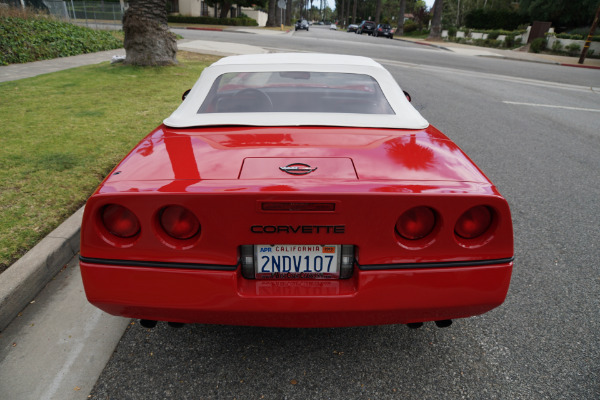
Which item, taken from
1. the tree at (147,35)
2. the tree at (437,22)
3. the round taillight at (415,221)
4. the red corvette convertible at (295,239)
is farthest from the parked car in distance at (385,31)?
the round taillight at (415,221)

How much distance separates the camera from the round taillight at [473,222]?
172cm

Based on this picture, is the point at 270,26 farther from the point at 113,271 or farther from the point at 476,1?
the point at 113,271

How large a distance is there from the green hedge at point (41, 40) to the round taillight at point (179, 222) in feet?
40.4

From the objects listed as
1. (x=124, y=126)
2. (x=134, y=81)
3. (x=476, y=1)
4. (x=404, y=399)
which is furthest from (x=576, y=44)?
(x=476, y=1)

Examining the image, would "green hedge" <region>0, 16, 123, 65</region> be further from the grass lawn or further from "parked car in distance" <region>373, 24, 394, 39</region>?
"parked car in distance" <region>373, 24, 394, 39</region>

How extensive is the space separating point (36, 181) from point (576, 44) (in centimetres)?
3306

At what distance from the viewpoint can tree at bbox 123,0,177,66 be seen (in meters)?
9.95

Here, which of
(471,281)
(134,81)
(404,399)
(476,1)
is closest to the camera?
(471,281)

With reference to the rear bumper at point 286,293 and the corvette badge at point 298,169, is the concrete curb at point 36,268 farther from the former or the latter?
the corvette badge at point 298,169

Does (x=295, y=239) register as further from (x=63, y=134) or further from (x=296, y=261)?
(x=63, y=134)

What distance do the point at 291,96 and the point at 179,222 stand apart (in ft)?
4.55

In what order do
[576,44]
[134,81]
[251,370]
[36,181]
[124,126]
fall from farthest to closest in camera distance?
[576,44]
[134,81]
[124,126]
[36,181]
[251,370]

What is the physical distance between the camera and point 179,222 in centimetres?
167

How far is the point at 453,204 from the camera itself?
1640 millimetres
